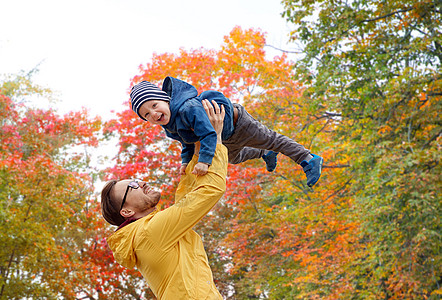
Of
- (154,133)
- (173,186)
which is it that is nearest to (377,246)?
(173,186)

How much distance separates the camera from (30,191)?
9086 millimetres

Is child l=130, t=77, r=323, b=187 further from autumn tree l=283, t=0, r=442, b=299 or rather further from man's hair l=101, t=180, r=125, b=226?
autumn tree l=283, t=0, r=442, b=299

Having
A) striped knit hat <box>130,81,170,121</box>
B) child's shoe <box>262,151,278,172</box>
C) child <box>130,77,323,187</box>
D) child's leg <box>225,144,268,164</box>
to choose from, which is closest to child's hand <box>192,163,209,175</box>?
child <box>130,77,323,187</box>

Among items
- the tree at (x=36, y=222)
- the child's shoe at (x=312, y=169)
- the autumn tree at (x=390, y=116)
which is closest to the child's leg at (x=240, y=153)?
the child's shoe at (x=312, y=169)

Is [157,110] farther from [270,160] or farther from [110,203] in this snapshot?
[270,160]

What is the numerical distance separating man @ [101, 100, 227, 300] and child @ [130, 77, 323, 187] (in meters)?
0.07

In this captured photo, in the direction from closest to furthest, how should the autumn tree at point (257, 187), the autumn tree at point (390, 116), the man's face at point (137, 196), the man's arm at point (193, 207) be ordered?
1. the man's arm at point (193, 207)
2. the man's face at point (137, 196)
3. the autumn tree at point (390, 116)
4. the autumn tree at point (257, 187)

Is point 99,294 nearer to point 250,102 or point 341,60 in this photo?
point 250,102

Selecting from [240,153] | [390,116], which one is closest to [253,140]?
[240,153]

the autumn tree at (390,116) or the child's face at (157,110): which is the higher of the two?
the autumn tree at (390,116)

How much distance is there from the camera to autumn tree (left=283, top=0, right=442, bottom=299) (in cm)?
783

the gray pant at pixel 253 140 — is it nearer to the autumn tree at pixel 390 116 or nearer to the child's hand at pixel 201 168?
the child's hand at pixel 201 168

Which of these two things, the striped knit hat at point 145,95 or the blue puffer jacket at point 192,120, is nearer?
the blue puffer jacket at point 192,120

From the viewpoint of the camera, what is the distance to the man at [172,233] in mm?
2143
